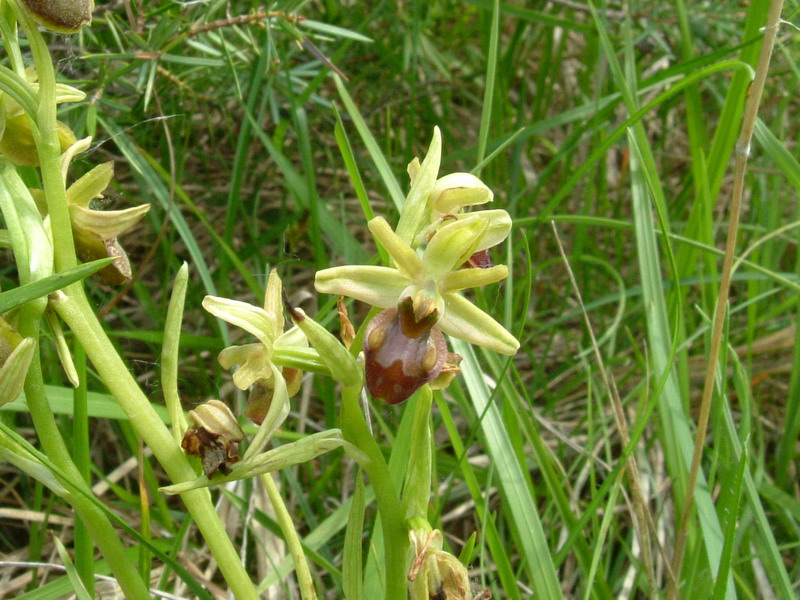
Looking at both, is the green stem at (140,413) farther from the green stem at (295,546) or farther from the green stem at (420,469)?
the green stem at (420,469)

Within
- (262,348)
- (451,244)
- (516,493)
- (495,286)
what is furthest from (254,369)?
(495,286)

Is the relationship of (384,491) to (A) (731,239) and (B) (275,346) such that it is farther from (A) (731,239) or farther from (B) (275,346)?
(A) (731,239)

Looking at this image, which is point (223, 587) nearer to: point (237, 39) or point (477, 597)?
point (477, 597)

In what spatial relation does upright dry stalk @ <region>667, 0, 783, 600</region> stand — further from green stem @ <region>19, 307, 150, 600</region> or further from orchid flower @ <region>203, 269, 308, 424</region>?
green stem @ <region>19, 307, 150, 600</region>

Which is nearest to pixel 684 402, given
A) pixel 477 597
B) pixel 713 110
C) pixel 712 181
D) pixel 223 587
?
pixel 712 181

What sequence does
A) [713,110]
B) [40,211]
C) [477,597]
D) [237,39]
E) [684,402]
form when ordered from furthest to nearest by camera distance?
[713,110], [237,39], [684,402], [40,211], [477,597]

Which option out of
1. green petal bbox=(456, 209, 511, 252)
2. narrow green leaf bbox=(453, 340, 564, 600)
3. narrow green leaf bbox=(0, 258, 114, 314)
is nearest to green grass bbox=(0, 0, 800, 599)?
narrow green leaf bbox=(453, 340, 564, 600)
